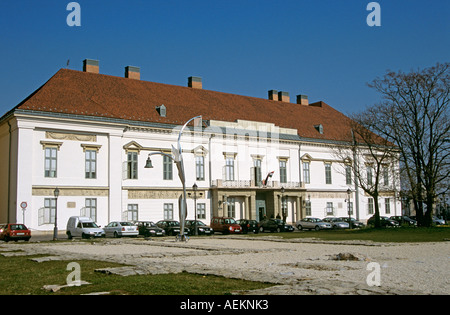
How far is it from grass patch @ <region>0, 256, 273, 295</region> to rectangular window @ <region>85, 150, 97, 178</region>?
31.4 m

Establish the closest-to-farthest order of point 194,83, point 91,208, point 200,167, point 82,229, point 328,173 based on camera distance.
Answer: point 82,229
point 91,208
point 200,167
point 194,83
point 328,173

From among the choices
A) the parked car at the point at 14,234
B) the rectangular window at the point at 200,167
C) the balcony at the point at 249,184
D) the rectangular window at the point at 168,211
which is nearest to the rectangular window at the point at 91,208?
the rectangular window at the point at 168,211

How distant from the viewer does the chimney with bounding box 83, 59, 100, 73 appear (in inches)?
2045

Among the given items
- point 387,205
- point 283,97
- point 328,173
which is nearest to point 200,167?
point 328,173

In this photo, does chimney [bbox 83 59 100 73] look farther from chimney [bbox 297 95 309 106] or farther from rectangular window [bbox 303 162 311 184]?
chimney [bbox 297 95 309 106]

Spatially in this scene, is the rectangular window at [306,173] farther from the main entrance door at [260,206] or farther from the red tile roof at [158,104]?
the main entrance door at [260,206]

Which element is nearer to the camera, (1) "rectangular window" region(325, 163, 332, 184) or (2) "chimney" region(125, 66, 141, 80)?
(2) "chimney" region(125, 66, 141, 80)

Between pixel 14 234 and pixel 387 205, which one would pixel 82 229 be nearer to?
pixel 14 234

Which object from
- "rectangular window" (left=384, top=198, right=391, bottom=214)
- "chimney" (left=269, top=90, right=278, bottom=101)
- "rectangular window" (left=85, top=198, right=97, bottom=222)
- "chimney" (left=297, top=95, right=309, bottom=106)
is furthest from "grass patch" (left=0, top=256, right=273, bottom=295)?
"rectangular window" (left=384, top=198, right=391, bottom=214)

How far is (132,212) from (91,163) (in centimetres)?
587

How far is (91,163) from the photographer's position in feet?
149

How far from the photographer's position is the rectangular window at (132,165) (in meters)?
47.5

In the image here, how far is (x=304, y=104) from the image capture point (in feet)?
227
